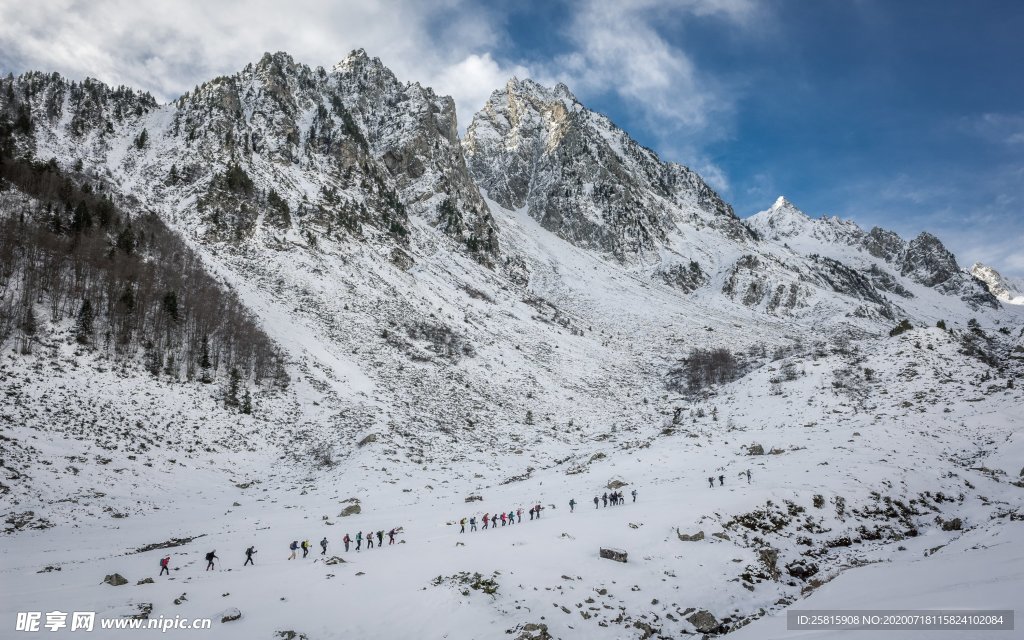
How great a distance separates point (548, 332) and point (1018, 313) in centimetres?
22114

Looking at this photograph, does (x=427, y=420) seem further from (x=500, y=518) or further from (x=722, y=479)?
→ (x=722, y=479)

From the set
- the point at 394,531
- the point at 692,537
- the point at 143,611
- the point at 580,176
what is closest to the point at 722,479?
the point at 692,537

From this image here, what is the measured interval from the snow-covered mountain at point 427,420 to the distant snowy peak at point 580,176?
29944 mm

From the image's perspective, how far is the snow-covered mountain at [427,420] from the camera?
50.1ft

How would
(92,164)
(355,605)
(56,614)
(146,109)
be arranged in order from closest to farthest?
(56,614)
(355,605)
(92,164)
(146,109)

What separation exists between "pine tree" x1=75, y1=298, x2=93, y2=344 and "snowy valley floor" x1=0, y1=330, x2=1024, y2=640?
433 inches

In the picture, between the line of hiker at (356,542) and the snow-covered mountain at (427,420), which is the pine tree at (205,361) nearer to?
the snow-covered mountain at (427,420)

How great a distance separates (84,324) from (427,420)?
25.5 m

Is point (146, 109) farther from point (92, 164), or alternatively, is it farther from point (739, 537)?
point (739, 537)

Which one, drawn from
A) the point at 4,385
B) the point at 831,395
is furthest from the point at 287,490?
the point at 831,395

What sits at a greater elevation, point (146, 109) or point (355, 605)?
point (146, 109)

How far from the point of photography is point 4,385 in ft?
86.4

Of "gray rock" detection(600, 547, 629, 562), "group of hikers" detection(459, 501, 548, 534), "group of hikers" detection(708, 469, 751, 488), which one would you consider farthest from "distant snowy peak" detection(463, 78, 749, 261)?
"gray rock" detection(600, 547, 629, 562)

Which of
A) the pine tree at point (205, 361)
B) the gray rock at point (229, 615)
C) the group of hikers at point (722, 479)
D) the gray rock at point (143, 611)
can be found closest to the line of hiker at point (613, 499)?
the group of hikers at point (722, 479)
